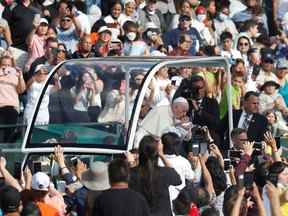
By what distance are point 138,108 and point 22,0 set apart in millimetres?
7303

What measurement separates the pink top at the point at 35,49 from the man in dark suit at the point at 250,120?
386cm

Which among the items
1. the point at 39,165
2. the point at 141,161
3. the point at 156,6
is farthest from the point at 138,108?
the point at 156,6

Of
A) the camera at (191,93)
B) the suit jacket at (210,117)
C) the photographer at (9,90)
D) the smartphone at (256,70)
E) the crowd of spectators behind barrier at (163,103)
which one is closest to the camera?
the crowd of spectators behind barrier at (163,103)

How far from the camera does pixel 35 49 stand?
22781 millimetres

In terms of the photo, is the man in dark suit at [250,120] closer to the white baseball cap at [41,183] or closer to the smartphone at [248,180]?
the smartphone at [248,180]

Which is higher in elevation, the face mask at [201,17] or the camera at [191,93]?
the face mask at [201,17]

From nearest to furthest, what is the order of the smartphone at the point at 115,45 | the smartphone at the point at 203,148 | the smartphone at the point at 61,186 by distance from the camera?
the smartphone at the point at 61,186, the smartphone at the point at 203,148, the smartphone at the point at 115,45

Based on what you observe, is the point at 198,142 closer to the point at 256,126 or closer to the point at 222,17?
the point at 256,126

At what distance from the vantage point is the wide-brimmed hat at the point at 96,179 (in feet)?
46.7

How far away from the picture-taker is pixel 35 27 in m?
23.6

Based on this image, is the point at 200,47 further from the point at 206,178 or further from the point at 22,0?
the point at 206,178

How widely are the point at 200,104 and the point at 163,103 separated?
2.60ft

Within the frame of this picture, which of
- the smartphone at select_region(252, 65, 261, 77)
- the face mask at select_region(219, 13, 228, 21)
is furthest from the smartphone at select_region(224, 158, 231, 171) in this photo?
the face mask at select_region(219, 13, 228, 21)

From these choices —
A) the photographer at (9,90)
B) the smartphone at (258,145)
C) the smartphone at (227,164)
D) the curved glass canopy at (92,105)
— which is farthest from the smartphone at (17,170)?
the photographer at (9,90)
